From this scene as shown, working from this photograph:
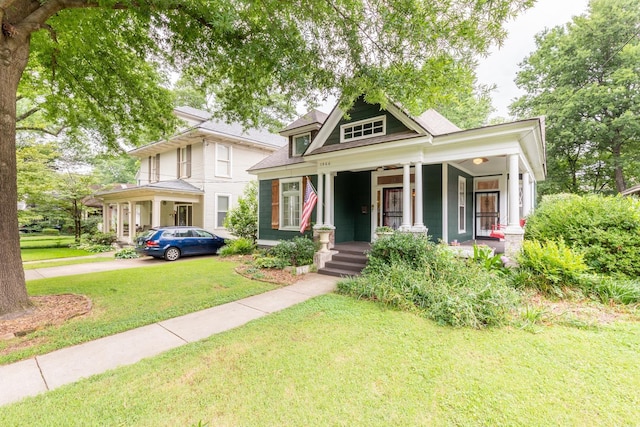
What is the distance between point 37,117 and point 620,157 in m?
33.8

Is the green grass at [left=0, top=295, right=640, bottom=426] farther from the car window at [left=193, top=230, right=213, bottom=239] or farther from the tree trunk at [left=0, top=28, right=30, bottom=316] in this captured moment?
the car window at [left=193, top=230, right=213, bottom=239]

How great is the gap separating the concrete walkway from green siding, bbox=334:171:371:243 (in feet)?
14.8

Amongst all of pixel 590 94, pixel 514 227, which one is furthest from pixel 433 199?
pixel 590 94

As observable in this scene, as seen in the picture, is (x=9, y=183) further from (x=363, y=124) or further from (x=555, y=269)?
(x=555, y=269)

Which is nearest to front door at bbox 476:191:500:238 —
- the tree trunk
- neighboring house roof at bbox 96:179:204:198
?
the tree trunk

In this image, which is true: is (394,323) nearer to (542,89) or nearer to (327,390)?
(327,390)

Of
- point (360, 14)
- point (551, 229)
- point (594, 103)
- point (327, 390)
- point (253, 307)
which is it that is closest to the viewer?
point (327, 390)

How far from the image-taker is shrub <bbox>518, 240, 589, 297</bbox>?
16.8 feet

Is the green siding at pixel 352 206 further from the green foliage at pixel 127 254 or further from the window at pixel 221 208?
the green foliage at pixel 127 254

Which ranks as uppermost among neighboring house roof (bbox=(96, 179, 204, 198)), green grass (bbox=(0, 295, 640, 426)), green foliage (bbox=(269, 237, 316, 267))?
neighboring house roof (bbox=(96, 179, 204, 198))

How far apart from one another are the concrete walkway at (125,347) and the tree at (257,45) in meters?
2.03

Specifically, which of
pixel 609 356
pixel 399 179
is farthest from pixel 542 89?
pixel 609 356

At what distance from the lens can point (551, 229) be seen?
6.33 meters

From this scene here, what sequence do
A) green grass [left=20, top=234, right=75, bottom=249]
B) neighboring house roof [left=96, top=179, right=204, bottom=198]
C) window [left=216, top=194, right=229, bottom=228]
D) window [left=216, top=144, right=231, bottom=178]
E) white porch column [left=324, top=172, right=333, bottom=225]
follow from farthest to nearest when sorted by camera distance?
1. green grass [left=20, top=234, right=75, bottom=249]
2. window [left=216, top=194, right=229, bottom=228]
3. window [left=216, top=144, right=231, bottom=178]
4. neighboring house roof [left=96, top=179, right=204, bottom=198]
5. white porch column [left=324, top=172, right=333, bottom=225]
